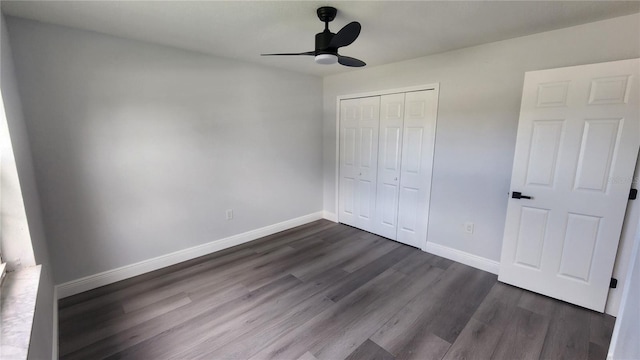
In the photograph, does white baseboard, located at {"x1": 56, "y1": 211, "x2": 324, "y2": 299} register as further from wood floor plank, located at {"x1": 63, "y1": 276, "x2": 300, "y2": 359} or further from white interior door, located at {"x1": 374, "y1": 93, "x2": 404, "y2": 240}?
white interior door, located at {"x1": 374, "y1": 93, "x2": 404, "y2": 240}

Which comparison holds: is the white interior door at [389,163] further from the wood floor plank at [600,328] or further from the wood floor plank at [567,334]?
the wood floor plank at [600,328]

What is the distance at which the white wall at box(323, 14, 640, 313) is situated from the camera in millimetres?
2170

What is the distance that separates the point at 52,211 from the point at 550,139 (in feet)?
14.2

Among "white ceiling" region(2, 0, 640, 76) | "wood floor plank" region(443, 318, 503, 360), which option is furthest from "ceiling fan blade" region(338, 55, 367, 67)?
"wood floor plank" region(443, 318, 503, 360)

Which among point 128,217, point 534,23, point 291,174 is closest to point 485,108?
point 534,23

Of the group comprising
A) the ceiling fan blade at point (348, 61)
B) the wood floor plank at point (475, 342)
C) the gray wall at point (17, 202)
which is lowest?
the wood floor plank at point (475, 342)

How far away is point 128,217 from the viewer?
8.75 feet

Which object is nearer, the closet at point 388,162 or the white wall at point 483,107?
the white wall at point 483,107

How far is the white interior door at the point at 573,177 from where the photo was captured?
2.03 meters

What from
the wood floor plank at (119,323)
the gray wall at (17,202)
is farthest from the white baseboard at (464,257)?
the gray wall at (17,202)

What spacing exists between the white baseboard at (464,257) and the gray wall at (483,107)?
6 cm

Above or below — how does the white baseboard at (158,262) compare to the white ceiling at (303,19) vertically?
below

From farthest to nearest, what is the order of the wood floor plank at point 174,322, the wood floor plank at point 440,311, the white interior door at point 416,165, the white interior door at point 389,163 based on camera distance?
1. the white interior door at point 389,163
2. the white interior door at point 416,165
3. the wood floor plank at point 440,311
4. the wood floor plank at point 174,322

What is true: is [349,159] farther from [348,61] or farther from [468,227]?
[348,61]
